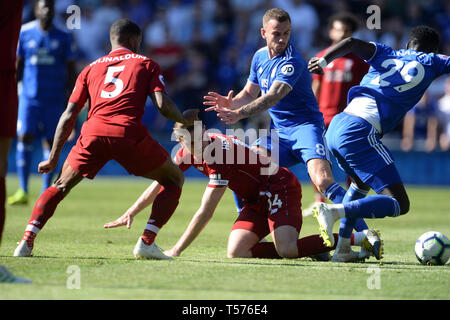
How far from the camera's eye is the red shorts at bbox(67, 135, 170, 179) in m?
6.44

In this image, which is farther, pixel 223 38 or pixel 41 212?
pixel 223 38

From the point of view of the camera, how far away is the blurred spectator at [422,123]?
20.0 m

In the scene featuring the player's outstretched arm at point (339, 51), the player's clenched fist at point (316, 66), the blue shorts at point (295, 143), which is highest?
the player's outstretched arm at point (339, 51)

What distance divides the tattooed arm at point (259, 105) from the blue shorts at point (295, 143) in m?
0.57

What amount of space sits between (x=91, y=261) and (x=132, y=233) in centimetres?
303

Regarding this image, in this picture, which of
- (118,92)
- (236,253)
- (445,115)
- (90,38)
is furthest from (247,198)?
(445,115)

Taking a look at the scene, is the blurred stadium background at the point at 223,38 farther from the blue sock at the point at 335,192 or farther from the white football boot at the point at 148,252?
the white football boot at the point at 148,252

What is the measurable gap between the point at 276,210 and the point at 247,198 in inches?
14.8

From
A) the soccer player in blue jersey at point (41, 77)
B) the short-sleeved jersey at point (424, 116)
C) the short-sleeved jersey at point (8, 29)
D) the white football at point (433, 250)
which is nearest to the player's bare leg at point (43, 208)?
the short-sleeved jersey at point (8, 29)

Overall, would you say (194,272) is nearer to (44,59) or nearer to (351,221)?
(351,221)

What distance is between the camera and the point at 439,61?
22.7ft

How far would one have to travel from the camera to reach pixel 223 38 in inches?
839

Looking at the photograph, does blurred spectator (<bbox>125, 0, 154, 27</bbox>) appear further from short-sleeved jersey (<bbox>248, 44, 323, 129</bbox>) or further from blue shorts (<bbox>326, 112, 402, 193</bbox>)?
blue shorts (<bbox>326, 112, 402, 193</bbox>)

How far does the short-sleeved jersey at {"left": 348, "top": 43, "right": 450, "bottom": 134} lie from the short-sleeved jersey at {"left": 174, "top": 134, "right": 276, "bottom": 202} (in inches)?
50.9
